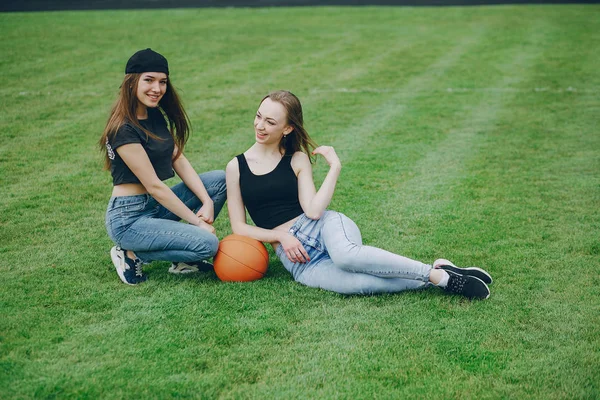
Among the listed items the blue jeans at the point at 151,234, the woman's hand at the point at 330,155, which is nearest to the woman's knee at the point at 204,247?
the blue jeans at the point at 151,234

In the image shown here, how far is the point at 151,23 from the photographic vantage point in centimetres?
2211

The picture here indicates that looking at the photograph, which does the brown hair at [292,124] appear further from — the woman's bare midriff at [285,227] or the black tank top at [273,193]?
the woman's bare midriff at [285,227]

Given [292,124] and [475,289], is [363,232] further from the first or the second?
[475,289]

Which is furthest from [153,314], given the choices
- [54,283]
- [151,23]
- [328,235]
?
[151,23]

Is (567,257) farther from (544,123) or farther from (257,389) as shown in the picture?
(544,123)

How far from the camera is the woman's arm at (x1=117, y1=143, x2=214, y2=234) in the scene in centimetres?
539

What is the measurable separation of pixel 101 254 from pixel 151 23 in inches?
682

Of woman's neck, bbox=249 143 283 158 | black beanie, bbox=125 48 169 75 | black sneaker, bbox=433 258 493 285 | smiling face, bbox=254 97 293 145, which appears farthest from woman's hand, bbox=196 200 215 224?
black sneaker, bbox=433 258 493 285

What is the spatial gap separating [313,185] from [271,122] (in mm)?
613

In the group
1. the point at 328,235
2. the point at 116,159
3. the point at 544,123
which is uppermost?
the point at 116,159

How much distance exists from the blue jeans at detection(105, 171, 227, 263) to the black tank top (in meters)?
0.47

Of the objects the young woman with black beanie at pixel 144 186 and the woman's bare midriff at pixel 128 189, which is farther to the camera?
the woman's bare midriff at pixel 128 189

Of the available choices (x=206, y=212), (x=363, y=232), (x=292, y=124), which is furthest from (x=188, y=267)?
(x=363, y=232)

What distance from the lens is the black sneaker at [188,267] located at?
5.76 metres
